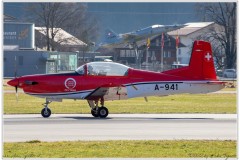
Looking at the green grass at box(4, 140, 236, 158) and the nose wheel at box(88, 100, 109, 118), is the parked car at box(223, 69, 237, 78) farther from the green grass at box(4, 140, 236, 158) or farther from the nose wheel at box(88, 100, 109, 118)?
the green grass at box(4, 140, 236, 158)

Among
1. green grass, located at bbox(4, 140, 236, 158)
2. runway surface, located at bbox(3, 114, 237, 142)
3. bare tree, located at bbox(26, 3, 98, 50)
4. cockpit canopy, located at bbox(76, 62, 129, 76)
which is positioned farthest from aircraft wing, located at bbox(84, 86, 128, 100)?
bare tree, located at bbox(26, 3, 98, 50)

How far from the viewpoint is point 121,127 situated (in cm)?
2006

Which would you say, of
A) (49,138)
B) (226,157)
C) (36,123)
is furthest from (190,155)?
(36,123)

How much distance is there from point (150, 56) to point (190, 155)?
234 ft

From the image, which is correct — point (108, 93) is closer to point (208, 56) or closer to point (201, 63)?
point (201, 63)

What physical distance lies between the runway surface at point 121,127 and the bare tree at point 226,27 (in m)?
44.4

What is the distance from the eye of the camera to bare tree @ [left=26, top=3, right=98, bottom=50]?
78062 millimetres

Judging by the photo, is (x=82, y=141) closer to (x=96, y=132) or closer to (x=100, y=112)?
(x=96, y=132)

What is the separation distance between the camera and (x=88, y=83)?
24.0 meters

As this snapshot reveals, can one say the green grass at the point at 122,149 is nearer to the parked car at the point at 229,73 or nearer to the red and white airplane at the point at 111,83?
the red and white airplane at the point at 111,83

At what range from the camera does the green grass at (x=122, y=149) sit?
47.0 ft

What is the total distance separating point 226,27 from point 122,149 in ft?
180

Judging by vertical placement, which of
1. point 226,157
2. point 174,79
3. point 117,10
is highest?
point 117,10

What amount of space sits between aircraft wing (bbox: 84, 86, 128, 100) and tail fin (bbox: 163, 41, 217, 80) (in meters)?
1.61
